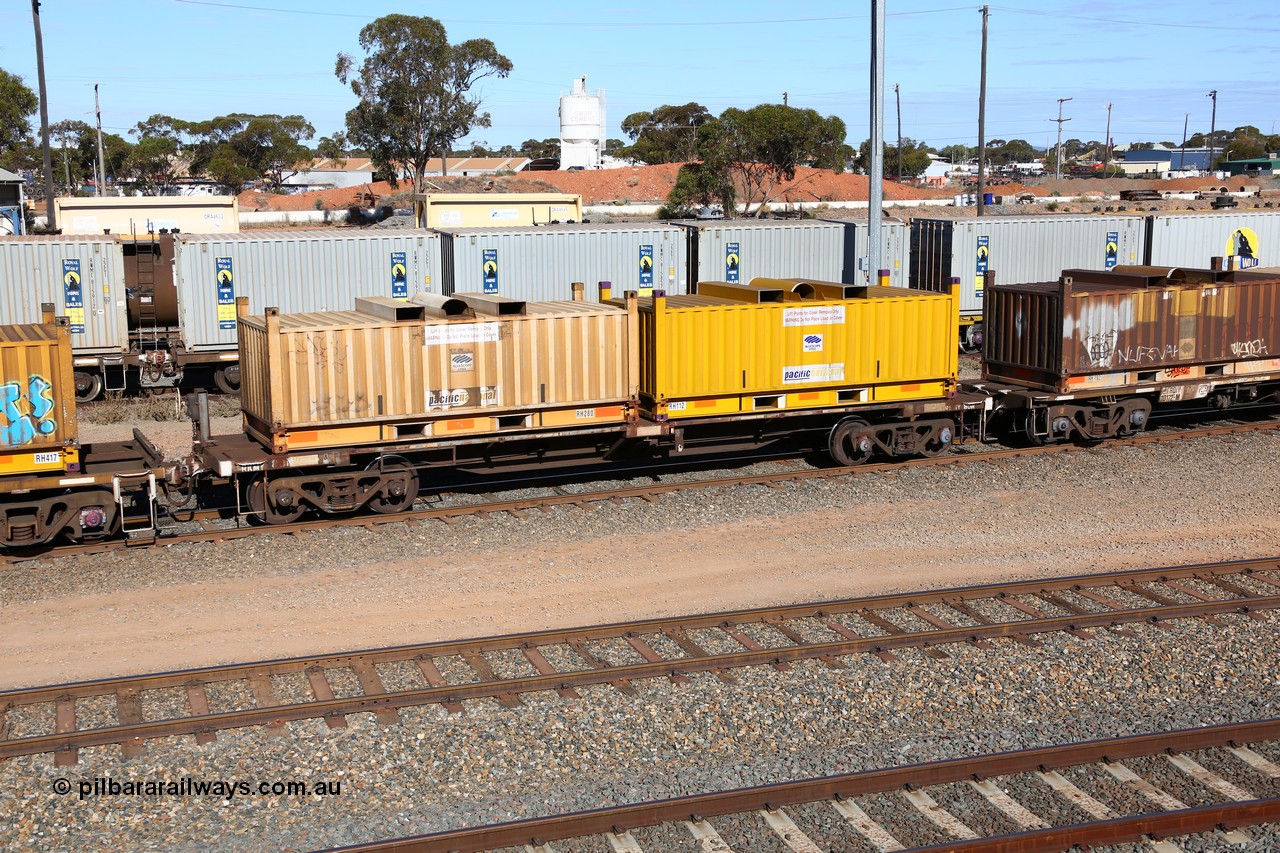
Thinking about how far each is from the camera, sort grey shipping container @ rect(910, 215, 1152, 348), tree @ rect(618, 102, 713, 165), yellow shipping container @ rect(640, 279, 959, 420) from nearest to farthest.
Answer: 1. yellow shipping container @ rect(640, 279, 959, 420)
2. grey shipping container @ rect(910, 215, 1152, 348)
3. tree @ rect(618, 102, 713, 165)

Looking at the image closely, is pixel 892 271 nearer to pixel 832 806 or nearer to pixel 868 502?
pixel 868 502

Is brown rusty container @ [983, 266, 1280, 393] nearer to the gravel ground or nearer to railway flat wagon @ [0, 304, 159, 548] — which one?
the gravel ground

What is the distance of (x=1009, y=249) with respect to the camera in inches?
1142

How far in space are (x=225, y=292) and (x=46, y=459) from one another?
11.5 meters

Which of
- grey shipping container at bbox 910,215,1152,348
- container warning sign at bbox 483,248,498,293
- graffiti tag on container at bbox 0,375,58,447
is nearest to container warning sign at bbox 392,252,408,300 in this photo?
container warning sign at bbox 483,248,498,293

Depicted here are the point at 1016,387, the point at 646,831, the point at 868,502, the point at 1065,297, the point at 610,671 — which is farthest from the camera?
the point at 1016,387

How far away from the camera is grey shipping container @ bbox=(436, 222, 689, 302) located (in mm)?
25656

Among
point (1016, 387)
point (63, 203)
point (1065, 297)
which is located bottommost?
point (1016, 387)

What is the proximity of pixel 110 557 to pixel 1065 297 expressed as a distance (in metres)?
13.6

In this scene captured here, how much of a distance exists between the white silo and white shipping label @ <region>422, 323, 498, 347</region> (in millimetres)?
101492

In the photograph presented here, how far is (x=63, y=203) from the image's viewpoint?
34.5 m

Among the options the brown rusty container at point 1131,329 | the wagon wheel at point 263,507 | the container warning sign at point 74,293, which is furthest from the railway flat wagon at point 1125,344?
the container warning sign at point 74,293

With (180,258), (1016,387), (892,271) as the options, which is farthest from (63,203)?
(1016,387)

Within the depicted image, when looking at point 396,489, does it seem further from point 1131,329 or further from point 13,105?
point 13,105
